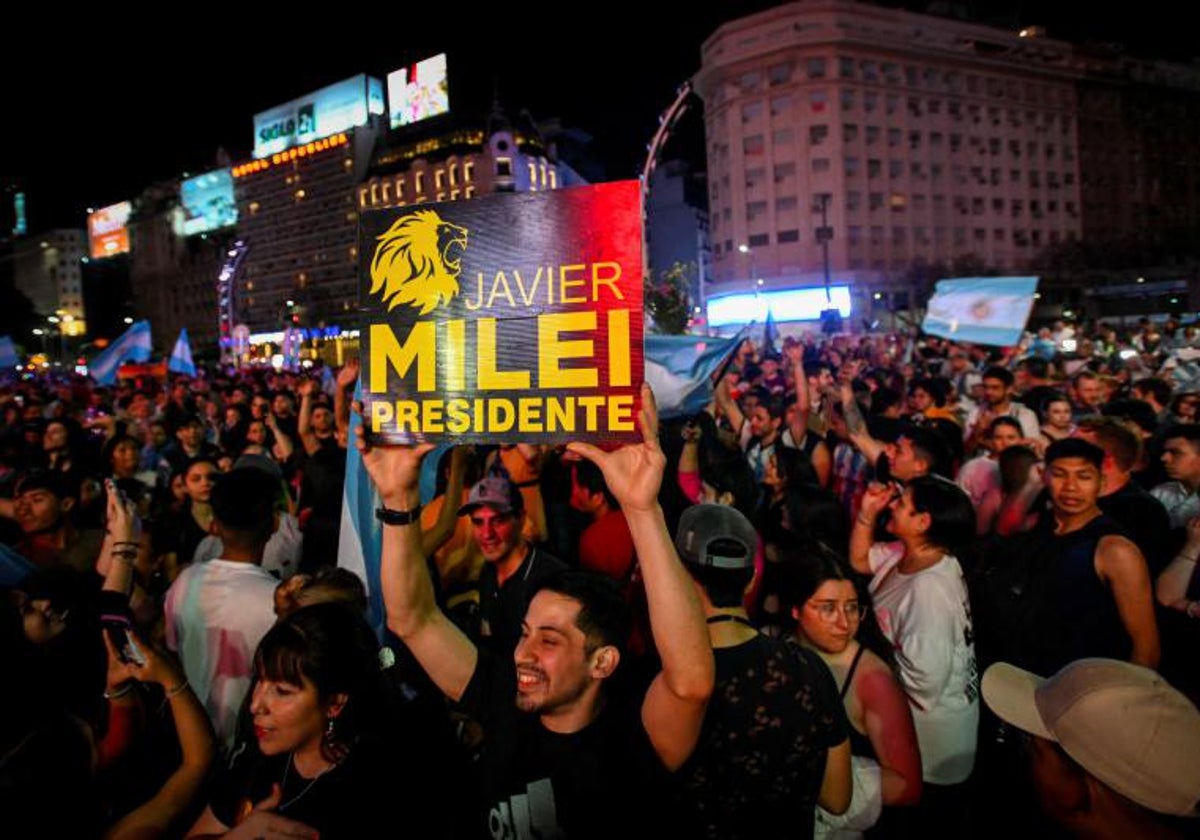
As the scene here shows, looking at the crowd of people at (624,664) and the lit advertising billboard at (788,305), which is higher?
the lit advertising billboard at (788,305)

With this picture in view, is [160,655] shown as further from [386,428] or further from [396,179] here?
[396,179]

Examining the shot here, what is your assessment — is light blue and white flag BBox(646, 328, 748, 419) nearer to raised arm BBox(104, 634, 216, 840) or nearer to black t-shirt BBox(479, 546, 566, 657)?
black t-shirt BBox(479, 546, 566, 657)

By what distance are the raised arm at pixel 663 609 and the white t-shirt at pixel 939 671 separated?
154 cm

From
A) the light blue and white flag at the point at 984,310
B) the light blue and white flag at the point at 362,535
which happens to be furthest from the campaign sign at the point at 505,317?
the light blue and white flag at the point at 984,310

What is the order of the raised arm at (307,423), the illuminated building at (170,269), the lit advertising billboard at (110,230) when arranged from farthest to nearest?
the lit advertising billboard at (110,230) < the illuminated building at (170,269) < the raised arm at (307,423)

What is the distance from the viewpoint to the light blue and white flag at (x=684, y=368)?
24.9ft

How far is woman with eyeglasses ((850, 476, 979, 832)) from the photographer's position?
3410 mm

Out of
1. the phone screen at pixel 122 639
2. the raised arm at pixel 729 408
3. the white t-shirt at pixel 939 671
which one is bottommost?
the white t-shirt at pixel 939 671

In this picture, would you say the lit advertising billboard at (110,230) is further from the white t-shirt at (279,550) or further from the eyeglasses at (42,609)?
the eyeglasses at (42,609)

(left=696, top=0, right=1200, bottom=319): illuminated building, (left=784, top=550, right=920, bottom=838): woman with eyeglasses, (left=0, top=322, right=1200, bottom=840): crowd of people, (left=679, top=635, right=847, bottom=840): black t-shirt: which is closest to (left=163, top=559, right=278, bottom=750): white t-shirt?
(left=0, top=322, right=1200, bottom=840): crowd of people

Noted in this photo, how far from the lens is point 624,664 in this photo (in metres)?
2.84

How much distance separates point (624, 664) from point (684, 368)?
5.24 meters

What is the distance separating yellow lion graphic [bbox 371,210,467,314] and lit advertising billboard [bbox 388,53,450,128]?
322ft

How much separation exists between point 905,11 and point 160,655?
3533 inches
